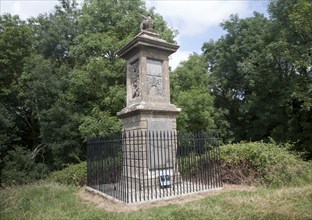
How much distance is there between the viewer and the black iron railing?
8.09 m

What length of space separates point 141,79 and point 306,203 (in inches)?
225

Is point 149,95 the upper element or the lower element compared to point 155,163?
upper

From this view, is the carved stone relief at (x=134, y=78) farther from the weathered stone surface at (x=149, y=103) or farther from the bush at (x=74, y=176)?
the bush at (x=74, y=176)

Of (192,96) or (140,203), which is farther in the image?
(192,96)

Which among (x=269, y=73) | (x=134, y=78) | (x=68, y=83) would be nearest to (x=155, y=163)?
(x=134, y=78)

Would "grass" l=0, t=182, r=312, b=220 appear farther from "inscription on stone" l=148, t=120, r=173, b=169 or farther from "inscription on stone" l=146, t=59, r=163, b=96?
"inscription on stone" l=146, t=59, r=163, b=96

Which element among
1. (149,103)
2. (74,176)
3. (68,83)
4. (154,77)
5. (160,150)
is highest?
(68,83)

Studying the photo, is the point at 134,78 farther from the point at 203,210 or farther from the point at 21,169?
the point at 21,169

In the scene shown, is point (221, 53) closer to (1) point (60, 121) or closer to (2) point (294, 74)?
(2) point (294, 74)

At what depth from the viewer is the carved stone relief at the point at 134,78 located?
9.37 metres

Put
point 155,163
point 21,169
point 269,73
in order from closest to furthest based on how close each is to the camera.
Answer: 1. point 155,163
2. point 21,169
3. point 269,73

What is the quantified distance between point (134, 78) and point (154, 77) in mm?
739

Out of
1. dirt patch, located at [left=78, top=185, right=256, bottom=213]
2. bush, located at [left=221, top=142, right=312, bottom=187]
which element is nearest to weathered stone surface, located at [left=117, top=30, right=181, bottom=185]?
dirt patch, located at [left=78, top=185, right=256, bottom=213]

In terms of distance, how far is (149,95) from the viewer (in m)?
9.12
